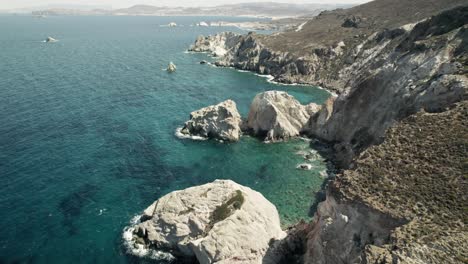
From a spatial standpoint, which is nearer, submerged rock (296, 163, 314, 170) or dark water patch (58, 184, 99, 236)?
dark water patch (58, 184, 99, 236)

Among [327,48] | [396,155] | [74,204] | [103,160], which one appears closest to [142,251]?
[74,204]

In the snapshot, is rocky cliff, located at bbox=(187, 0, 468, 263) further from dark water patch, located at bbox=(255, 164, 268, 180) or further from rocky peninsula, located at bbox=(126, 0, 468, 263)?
dark water patch, located at bbox=(255, 164, 268, 180)

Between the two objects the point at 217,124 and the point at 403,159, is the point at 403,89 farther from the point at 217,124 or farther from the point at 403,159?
the point at 217,124

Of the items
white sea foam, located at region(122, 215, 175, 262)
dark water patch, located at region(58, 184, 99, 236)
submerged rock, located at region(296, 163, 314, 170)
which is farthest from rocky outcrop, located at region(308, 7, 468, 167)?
dark water patch, located at region(58, 184, 99, 236)

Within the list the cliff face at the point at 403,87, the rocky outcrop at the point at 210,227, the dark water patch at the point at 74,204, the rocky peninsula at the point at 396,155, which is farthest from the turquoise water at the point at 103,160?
the rocky peninsula at the point at 396,155

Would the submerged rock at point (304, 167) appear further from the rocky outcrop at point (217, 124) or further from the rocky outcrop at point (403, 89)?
the rocky outcrop at point (217, 124)
